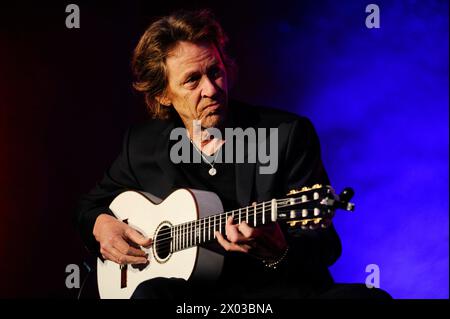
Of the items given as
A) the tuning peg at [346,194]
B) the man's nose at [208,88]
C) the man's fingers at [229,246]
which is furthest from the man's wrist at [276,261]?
the man's nose at [208,88]

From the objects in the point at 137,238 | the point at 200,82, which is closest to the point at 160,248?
the point at 137,238

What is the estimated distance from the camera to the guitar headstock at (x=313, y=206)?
1.97 meters

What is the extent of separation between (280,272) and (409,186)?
1202 mm

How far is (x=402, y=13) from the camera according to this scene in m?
3.28

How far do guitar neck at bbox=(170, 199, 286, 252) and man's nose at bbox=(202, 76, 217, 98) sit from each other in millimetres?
524

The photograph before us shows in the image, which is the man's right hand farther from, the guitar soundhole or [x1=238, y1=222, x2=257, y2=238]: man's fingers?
[x1=238, y1=222, x2=257, y2=238]: man's fingers

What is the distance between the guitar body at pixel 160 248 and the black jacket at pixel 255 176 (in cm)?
9

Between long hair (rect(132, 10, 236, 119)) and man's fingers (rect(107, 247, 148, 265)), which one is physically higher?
long hair (rect(132, 10, 236, 119))

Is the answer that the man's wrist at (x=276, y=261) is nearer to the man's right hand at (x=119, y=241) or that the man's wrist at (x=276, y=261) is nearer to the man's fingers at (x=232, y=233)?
the man's fingers at (x=232, y=233)

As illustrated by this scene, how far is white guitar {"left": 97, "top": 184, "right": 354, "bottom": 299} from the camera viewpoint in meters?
2.03

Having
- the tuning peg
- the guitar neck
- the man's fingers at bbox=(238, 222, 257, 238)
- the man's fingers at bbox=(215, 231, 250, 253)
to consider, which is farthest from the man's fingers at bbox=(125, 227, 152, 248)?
the tuning peg

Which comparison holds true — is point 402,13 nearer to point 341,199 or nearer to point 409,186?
point 409,186

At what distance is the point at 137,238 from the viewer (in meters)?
2.71

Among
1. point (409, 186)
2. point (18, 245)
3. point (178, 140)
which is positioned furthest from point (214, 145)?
point (18, 245)
